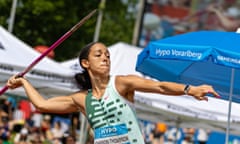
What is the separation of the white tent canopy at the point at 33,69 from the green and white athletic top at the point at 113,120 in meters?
4.41

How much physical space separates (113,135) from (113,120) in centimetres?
12

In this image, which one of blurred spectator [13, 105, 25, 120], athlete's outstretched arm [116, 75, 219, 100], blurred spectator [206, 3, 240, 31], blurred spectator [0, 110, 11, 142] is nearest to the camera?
athlete's outstretched arm [116, 75, 219, 100]

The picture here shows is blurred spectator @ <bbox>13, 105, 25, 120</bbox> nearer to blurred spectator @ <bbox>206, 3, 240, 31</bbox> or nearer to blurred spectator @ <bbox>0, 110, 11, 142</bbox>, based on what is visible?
blurred spectator @ <bbox>0, 110, 11, 142</bbox>

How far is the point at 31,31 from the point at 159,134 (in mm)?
19826

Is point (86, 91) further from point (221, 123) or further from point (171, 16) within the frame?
point (171, 16)

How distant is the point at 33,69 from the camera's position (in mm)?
11484

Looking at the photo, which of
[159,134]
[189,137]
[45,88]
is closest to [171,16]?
[159,134]

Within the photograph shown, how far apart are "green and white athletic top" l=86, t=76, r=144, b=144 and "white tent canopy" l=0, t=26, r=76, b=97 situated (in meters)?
4.41

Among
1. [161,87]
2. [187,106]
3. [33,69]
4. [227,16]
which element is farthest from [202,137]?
[227,16]

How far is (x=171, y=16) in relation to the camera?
4025 cm

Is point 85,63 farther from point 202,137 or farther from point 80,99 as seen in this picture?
point 202,137

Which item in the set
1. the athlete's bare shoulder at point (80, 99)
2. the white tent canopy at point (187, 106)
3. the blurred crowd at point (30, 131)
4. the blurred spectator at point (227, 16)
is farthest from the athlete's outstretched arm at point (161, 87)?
the blurred spectator at point (227, 16)

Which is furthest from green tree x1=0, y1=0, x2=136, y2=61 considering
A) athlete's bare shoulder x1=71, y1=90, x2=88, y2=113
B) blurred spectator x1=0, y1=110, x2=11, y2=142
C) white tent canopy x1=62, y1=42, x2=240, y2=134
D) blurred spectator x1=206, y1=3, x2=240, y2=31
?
athlete's bare shoulder x1=71, y1=90, x2=88, y2=113

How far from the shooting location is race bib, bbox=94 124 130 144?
22.2 ft
